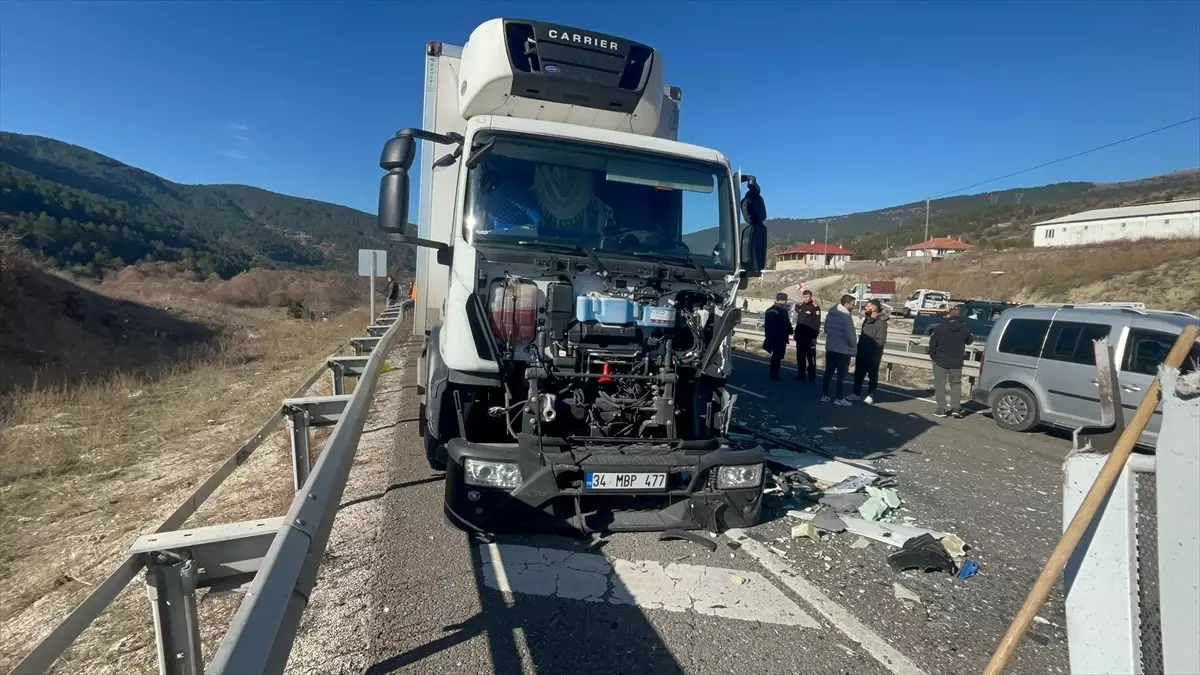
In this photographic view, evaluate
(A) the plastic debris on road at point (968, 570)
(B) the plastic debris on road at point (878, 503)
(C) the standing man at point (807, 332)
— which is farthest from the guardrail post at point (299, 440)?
(C) the standing man at point (807, 332)

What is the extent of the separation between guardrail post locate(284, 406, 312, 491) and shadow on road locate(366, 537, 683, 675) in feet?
4.14

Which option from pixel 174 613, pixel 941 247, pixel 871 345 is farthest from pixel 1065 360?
pixel 941 247

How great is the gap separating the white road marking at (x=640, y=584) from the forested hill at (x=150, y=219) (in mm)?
17678

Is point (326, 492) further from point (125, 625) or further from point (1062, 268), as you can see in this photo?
point (1062, 268)

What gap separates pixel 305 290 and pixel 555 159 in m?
41.2

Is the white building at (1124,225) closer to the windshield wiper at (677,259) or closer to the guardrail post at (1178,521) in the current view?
the windshield wiper at (677,259)

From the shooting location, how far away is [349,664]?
2820 mm

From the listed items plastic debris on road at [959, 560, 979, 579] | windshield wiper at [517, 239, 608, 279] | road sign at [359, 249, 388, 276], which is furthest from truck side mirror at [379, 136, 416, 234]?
road sign at [359, 249, 388, 276]

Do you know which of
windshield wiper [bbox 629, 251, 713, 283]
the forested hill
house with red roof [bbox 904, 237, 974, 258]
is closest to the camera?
windshield wiper [bbox 629, 251, 713, 283]

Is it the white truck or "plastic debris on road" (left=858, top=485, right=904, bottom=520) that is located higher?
the white truck

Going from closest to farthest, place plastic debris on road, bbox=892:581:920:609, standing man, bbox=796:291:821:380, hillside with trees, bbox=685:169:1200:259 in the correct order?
1. plastic debris on road, bbox=892:581:920:609
2. standing man, bbox=796:291:821:380
3. hillside with trees, bbox=685:169:1200:259

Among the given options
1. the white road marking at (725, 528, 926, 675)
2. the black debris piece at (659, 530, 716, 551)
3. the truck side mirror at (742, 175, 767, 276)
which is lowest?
the white road marking at (725, 528, 926, 675)

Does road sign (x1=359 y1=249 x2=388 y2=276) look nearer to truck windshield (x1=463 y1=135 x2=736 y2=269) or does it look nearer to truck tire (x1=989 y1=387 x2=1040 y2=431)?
truck windshield (x1=463 y1=135 x2=736 y2=269)

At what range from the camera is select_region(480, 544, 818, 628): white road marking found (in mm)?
3510
